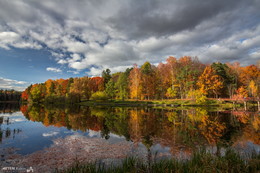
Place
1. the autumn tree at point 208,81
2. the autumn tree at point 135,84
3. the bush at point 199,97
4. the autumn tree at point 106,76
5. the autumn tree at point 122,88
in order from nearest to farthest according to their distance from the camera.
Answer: the bush at point 199,97
the autumn tree at point 208,81
the autumn tree at point 135,84
the autumn tree at point 122,88
the autumn tree at point 106,76

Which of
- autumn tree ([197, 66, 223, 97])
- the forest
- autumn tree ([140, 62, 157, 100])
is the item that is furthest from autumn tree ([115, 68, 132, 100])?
autumn tree ([197, 66, 223, 97])

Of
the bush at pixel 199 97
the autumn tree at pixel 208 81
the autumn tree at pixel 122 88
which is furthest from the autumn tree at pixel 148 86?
the autumn tree at pixel 208 81

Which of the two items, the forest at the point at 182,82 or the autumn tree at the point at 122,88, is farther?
the autumn tree at the point at 122,88

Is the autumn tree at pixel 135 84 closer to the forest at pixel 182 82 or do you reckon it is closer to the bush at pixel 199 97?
the forest at pixel 182 82

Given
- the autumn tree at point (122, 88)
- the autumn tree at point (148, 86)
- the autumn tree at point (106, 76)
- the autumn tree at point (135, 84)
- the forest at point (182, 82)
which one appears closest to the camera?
the forest at point (182, 82)

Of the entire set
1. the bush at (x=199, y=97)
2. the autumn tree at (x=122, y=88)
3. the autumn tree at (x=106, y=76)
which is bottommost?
the bush at (x=199, y=97)

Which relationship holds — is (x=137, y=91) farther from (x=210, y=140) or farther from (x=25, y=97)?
(x=25, y=97)

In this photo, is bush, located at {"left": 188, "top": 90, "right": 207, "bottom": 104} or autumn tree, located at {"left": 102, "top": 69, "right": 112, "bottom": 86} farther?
autumn tree, located at {"left": 102, "top": 69, "right": 112, "bottom": 86}

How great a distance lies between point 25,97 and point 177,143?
110 metres

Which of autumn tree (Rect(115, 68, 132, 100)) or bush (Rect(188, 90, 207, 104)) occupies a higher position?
autumn tree (Rect(115, 68, 132, 100))

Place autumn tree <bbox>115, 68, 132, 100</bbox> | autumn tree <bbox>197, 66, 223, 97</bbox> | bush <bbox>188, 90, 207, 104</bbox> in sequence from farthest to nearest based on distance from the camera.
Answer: autumn tree <bbox>115, 68, 132, 100</bbox> → autumn tree <bbox>197, 66, 223, 97</bbox> → bush <bbox>188, 90, 207, 104</bbox>

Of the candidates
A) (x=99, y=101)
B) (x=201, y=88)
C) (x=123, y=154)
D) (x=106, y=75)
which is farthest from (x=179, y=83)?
(x=123, y=154)

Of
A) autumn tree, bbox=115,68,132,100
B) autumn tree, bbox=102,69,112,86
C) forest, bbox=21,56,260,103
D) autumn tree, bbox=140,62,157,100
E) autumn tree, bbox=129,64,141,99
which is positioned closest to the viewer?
forest, bbox=21,56,260,103

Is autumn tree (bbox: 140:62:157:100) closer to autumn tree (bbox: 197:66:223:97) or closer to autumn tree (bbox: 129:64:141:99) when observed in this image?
autumn tree (bbox: 129:64:141:99)
